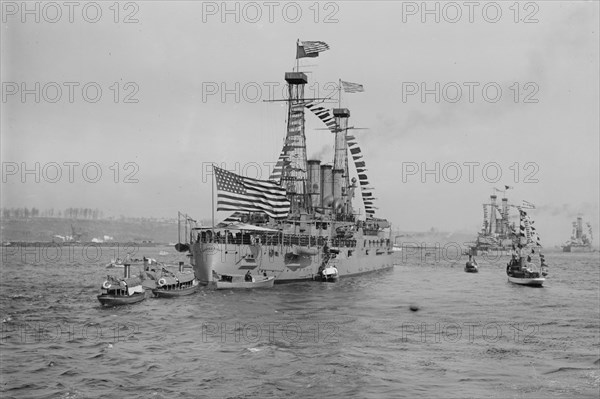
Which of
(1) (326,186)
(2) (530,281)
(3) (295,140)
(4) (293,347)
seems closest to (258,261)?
(3) (295,140)

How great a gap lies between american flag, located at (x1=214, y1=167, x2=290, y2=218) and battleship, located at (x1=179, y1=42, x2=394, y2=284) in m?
0.09

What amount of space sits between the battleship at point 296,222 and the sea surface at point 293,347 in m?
4.87

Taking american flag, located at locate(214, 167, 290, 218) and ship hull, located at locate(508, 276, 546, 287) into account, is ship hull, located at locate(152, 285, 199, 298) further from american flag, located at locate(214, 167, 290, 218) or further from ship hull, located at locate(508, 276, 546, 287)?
ship hull, located at locate(508, 276, 546, 287)

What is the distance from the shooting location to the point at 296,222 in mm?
72312

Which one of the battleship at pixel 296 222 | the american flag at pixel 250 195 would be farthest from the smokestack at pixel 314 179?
the american flag at pixel 250 195

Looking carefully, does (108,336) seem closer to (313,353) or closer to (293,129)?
(313,353)

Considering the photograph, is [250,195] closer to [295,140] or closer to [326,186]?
[295,140]

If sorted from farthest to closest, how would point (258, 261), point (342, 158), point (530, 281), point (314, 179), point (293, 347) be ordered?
Result: point (342, 158), point (314, 179), point (530, 281), point (258, 261), point (293, 347)

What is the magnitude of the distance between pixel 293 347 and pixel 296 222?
134ft

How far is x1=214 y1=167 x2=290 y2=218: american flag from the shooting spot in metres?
57.2

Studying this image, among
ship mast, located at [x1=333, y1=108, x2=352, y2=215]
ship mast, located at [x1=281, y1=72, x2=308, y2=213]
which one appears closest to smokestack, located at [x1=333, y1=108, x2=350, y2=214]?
ship mast, located at [x1=333, y1=108, x2=352, y2=215]

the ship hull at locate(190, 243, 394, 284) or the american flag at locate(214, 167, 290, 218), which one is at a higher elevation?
the american flag at locate(214, 167, 290, 218)

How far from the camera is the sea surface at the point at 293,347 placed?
80.0 feet

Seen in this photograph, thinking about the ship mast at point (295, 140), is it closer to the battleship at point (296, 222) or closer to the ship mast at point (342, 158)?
the battleship at point (296, 222)
